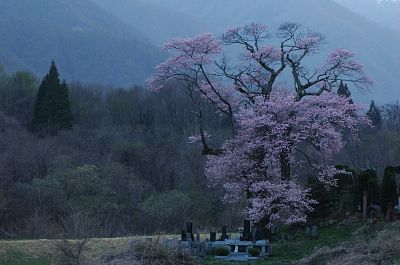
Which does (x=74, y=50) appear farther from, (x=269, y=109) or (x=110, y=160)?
(x=269, y=109)

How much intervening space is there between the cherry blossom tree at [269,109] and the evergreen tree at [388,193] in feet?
9.39

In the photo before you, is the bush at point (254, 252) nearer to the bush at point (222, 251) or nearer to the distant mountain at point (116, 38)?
the bush at point (222, 251)

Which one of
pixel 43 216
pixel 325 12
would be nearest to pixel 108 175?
pixel 43 216

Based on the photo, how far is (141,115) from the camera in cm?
7019

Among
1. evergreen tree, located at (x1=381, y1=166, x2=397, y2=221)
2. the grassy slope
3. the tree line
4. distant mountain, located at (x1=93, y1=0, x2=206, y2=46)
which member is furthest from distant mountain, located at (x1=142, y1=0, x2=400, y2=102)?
evergreen tree, located at (x1=381, y1=166, x2=397, y2=221)

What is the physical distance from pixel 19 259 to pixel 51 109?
37.1 meters

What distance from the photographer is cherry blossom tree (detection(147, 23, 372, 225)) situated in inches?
824

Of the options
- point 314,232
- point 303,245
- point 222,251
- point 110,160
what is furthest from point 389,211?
point 110,160

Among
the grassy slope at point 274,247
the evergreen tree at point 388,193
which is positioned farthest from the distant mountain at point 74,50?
the evergreen tree at point 388,193

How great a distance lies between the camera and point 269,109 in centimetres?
2106

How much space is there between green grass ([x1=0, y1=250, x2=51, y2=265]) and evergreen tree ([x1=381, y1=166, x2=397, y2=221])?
37.7ft

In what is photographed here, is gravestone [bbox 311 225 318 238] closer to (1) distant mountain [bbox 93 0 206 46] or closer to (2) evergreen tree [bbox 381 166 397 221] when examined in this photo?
(2) evergreen tree [bbox 381 166 397 221]

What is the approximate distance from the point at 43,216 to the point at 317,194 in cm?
1901

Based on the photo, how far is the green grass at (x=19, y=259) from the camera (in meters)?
20.9
